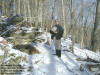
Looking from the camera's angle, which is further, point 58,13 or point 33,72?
point 58,13

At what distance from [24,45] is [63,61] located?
2.61 metres

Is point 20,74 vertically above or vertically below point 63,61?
above

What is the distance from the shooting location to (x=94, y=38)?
11266 millimetres

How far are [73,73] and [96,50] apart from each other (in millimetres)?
6296

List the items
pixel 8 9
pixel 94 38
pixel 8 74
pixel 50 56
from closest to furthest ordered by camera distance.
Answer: pixel 8 74, pixel 50 56, pixel 94 38, pixel 8 9

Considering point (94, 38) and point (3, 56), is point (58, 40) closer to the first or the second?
point (3, 56)

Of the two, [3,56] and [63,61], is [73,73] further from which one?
[3,56]

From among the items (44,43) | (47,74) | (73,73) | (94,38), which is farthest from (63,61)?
(94,38)

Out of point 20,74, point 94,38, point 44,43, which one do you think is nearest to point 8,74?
point 20,74

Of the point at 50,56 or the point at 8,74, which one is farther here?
the point at 50,56

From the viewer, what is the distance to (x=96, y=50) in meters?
11.9

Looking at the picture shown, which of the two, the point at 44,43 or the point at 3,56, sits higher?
the point at 3,56

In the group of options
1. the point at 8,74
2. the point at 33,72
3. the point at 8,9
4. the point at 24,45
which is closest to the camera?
the point at 8,74

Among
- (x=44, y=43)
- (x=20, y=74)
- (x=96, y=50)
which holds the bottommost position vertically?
(x=96, y=50)
